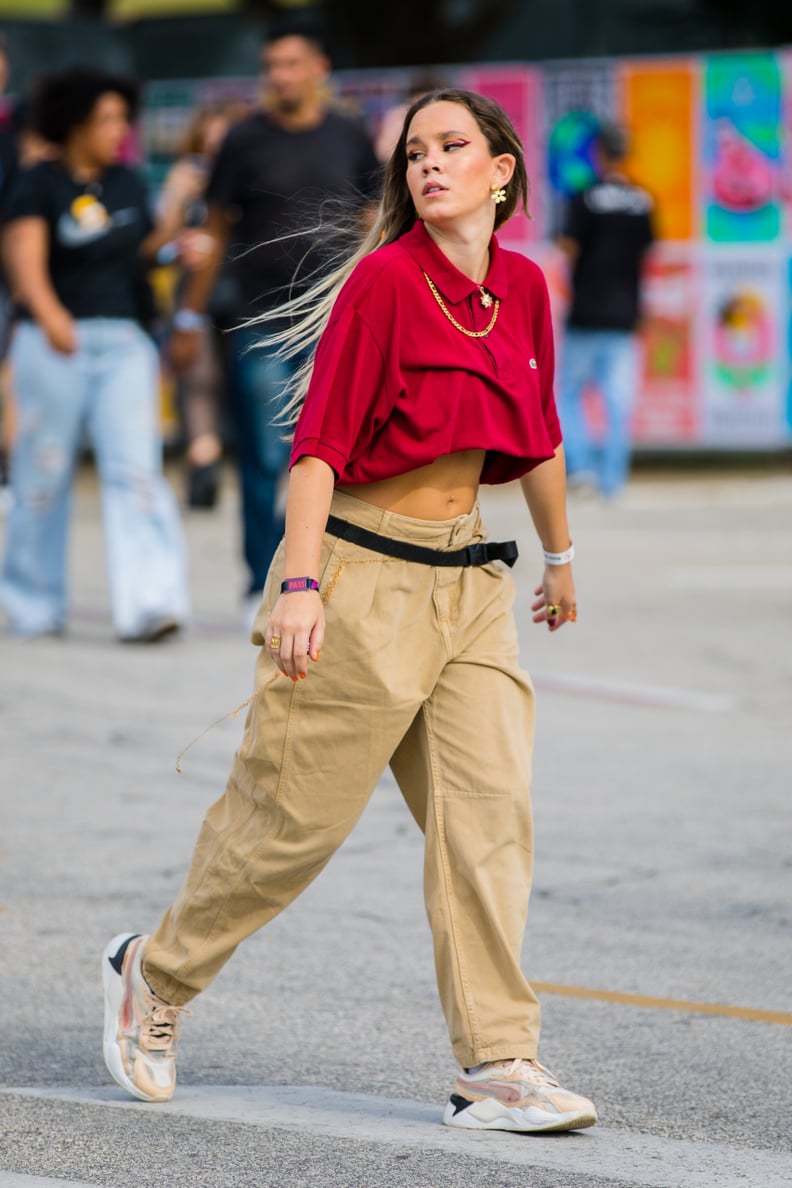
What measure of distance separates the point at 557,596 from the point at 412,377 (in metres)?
0.59

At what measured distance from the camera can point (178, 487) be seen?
1552cm

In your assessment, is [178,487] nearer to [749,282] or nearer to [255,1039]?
[749,282]

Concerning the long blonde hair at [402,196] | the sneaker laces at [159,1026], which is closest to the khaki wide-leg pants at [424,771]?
the sneaker laces at [159,1026]

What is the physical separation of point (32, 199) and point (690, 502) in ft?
22.2

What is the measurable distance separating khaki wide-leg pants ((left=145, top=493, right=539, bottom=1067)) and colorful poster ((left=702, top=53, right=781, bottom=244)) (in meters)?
12.4

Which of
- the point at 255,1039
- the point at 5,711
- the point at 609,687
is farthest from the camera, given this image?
the point at 609,687

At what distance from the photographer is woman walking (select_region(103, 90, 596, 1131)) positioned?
3.50m

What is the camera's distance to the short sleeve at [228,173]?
26.9ft

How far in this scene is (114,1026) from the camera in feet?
12.2

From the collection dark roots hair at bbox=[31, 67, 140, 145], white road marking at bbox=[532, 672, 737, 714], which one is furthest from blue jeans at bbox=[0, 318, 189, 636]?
white road marking at bbox=[532, 672, 737, 714]

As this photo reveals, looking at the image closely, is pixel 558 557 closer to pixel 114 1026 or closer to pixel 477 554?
pixel 477 554

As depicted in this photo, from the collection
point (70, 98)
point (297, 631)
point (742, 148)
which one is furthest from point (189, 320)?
point (742, 148)

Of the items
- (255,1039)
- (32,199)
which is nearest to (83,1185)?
(255,1039)

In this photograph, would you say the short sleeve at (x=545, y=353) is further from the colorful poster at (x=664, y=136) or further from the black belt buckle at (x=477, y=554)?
the colorful poster at (x=664, y=136)
